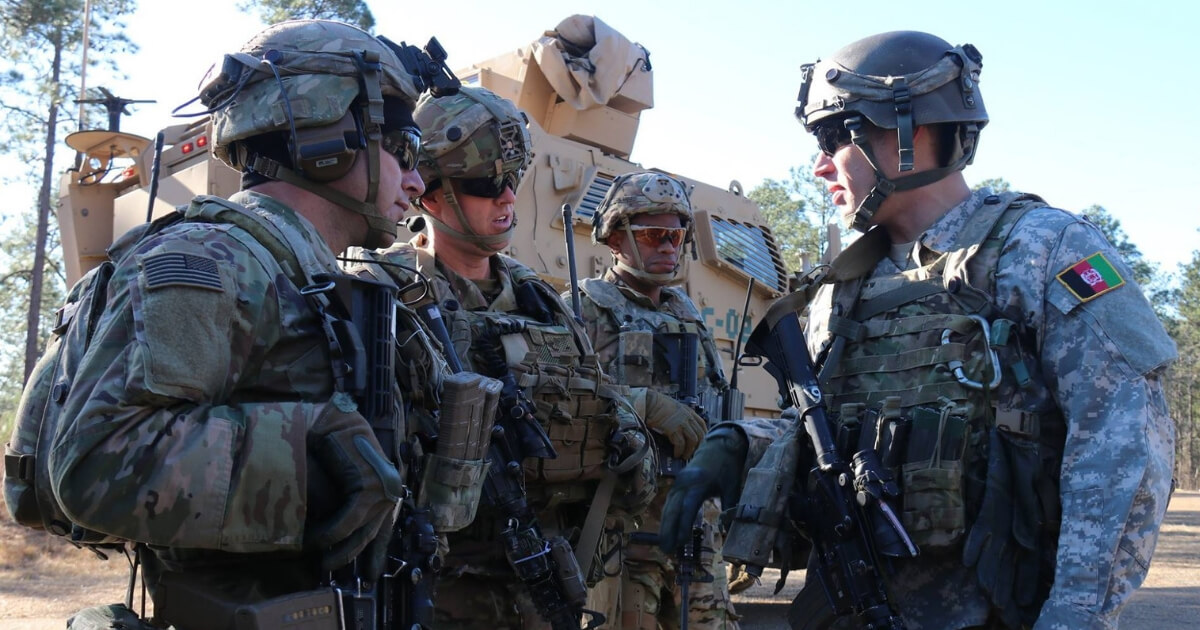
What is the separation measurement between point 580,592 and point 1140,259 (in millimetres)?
47060

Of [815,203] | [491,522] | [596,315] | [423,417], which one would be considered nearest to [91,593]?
[596,315]

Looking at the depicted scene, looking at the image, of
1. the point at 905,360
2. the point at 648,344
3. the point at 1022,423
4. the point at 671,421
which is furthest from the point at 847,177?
the point at 648,344

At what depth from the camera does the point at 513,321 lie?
3.97 m

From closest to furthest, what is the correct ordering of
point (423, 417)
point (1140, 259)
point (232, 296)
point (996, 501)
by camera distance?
point (232, 296), point (996, 501), point (423, 417), point (1140, 259)

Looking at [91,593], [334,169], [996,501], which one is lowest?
[91,593]

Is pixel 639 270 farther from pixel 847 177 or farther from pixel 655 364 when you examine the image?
pixel 847 177

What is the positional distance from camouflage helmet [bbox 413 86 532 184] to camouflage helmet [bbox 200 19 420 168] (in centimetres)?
120

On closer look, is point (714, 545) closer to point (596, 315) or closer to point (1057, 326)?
point (596, 315)

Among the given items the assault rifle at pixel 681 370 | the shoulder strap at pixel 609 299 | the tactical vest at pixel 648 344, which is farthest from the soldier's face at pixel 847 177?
the shoulder strap at pixel 609 299

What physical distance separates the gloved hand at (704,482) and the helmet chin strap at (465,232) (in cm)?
131

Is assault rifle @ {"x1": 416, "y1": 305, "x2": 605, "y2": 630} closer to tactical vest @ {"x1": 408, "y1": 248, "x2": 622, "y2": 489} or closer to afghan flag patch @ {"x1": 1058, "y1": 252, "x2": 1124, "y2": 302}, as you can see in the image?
tactical vest @ {"x1": 408, "y1": 248, "x2": 622, "y2": 489}

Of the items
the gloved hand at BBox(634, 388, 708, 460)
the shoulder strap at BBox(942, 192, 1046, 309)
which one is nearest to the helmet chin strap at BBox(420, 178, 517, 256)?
the gloved hand at BBox(634, 388, 708, 460)

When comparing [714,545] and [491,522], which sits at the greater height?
[491,522]

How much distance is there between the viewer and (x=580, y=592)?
352 cm
